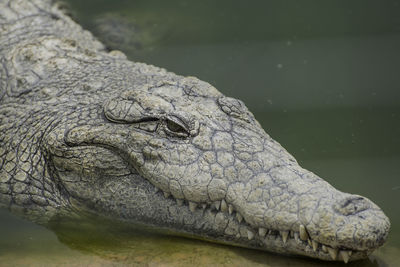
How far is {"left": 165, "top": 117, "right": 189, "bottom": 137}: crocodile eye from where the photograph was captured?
3.52 meters

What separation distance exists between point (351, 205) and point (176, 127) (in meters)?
1.04

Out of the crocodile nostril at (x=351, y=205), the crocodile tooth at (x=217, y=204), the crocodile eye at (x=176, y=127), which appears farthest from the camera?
the crocodile eye at (x=176, y=127)

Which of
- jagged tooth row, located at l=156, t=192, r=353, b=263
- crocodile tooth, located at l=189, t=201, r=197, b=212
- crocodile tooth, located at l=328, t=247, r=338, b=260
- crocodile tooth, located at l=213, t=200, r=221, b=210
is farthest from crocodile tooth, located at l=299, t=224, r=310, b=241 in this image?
crocodile tooth, located at l=189, t=201, r=197, b=212

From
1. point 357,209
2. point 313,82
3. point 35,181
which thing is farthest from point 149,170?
point 313,82

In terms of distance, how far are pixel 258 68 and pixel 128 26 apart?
146 cm

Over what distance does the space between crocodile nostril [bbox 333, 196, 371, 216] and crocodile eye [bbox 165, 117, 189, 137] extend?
3.03 ft

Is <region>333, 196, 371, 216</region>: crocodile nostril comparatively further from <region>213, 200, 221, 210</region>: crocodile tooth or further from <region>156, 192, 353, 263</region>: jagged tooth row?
<region>213, 200, 221, 210</region>: crocodile tooth

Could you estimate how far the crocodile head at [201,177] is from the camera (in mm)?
3066

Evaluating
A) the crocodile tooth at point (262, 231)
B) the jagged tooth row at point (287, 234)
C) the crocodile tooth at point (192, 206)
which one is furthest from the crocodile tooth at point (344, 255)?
the crocodile tooth at point (192, 206)

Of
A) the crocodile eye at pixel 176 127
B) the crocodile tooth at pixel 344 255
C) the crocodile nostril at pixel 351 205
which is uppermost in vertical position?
→ the crocodile eye at pixel 176 127

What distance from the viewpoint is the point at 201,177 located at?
336cm

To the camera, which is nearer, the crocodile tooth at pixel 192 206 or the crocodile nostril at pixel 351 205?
the crocodile nostril at pixel 351 205

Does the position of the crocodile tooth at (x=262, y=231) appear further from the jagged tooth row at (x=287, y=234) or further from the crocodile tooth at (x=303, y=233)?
the crocodile tooth at (x=303, y=233)

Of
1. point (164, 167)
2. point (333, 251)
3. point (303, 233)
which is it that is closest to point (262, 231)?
point (303, 233)
